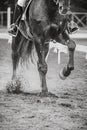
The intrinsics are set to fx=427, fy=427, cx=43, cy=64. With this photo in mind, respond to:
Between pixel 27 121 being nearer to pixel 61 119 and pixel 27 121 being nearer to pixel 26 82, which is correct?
pixel 61 119

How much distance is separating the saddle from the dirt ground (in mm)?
1119

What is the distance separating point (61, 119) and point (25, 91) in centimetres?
294

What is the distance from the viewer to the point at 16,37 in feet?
30.3

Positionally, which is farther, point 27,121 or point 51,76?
point 51,76

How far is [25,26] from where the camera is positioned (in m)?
8.77

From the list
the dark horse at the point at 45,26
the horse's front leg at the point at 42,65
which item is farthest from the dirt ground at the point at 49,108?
the dark horse at the point at 45,26

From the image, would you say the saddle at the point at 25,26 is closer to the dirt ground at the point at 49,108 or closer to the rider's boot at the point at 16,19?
the rider's boot at the point at 16,19

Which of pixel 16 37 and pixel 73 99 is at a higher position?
pixel 16 37

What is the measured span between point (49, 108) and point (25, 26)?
2.74 m

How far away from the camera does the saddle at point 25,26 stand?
8328 millimetres

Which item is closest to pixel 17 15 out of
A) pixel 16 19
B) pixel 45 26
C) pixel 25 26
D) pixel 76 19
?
pixel 16 19

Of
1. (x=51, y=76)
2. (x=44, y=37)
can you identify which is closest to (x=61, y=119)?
(x=44, y=37)

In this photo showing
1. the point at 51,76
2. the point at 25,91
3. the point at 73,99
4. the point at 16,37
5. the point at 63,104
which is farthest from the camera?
the point at 51,76

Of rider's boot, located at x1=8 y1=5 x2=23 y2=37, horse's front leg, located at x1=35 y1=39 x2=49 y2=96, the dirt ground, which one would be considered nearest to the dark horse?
horse's front leg, located at x1=35 y1=39 x2=49 y2=96
